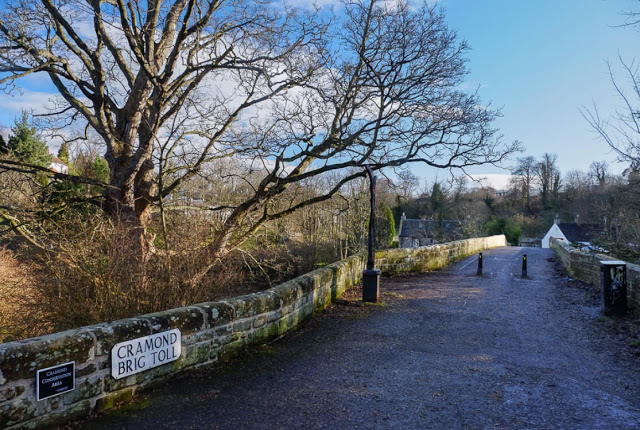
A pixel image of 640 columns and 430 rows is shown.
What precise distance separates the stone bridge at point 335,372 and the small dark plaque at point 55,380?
0.17 feet

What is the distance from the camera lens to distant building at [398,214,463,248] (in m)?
46.3

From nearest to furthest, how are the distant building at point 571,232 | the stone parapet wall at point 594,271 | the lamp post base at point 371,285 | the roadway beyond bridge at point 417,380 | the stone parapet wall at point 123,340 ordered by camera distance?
1. the stone parapet wall at point 123,340
2. the roadway beyond bridge at point 417,380
3. the stone parapet wall at point 594,271
4. the lamp post base at point 371,285
5. the distant building at point 571,232

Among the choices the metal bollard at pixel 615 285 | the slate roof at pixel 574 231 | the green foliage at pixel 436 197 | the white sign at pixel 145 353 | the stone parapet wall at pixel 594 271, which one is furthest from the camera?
the green foliage at pixel 436 197

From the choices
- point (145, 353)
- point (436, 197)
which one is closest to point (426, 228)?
point (436, 197)

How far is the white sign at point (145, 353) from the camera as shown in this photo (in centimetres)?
406

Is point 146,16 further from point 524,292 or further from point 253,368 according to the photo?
point 524,292

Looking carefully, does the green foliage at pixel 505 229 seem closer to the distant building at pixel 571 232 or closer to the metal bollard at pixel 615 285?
the distant building at pixel 571 232

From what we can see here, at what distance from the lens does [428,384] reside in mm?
4848

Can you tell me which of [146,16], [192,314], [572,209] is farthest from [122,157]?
[572,209]

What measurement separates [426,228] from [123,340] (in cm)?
5275

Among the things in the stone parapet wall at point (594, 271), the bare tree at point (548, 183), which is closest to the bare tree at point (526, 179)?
the bare tree at point (548, 183)

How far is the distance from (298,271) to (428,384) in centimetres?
1299

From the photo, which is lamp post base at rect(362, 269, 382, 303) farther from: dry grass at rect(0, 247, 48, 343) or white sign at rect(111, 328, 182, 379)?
dry grass at rect(0, 247, 48, 343)

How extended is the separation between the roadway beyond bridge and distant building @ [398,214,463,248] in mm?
35827
